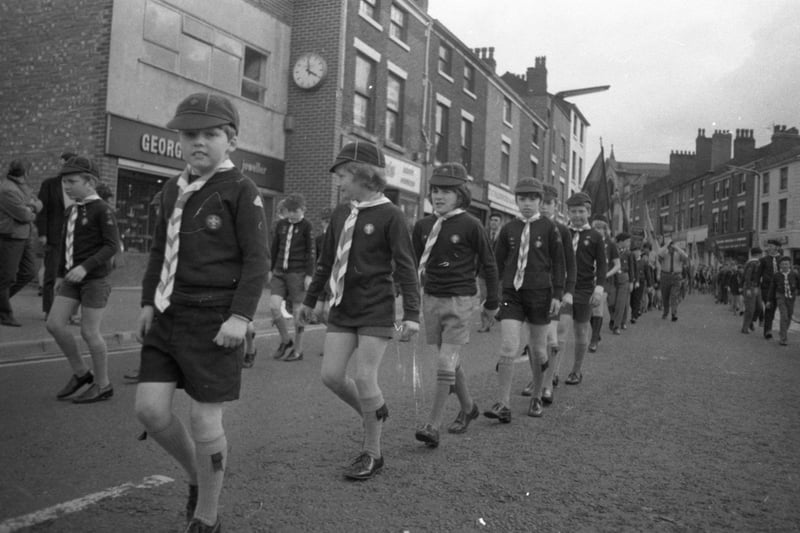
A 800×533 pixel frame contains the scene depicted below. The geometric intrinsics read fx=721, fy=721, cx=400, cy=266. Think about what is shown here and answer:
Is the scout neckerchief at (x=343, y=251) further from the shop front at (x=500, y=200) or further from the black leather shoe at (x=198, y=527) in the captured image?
the shop front at (x=500, y=200)

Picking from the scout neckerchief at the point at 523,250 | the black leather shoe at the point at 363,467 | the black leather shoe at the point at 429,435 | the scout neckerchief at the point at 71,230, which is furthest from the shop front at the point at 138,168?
the black leather shoe at the point at 363,467

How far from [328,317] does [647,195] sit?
8209 cm

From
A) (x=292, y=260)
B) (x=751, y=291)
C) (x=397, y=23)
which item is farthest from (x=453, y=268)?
(x=397, y=23)

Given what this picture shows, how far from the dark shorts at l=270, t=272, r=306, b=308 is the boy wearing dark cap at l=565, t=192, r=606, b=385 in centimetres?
310

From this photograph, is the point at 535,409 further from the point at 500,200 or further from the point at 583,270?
the point at 500,200

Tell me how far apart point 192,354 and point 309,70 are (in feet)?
54.2

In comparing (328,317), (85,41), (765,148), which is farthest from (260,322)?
(765,148)

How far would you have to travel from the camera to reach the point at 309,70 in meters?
18.6

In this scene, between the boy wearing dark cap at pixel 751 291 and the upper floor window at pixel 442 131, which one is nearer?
the boy wearing dark cap at pixel 751 291

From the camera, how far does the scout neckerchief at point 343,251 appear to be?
4141 mm

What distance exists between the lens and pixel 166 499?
11.5 ft

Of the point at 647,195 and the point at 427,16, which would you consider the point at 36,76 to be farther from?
the point at 647,195

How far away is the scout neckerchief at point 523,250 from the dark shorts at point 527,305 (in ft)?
0.28

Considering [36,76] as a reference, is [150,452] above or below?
below
